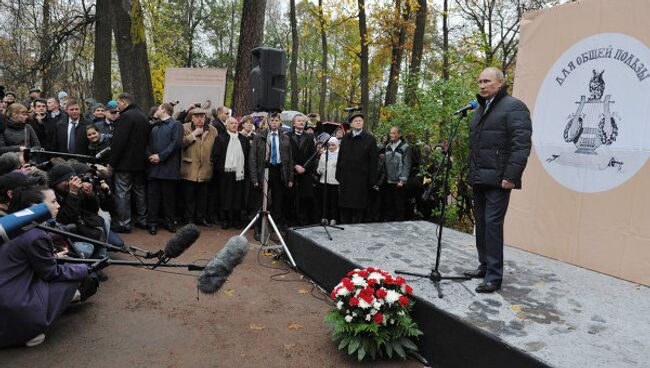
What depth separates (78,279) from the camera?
3920 millimetres

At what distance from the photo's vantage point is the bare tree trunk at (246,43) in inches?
388

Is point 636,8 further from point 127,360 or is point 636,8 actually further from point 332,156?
point 127,360

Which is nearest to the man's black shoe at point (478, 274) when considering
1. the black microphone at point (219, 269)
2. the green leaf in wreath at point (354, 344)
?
the green leaf in wreath at point (354, 344)

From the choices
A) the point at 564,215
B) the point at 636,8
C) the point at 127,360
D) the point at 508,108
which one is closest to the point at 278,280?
the point at 127,360

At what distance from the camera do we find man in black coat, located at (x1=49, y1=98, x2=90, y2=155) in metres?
7.38

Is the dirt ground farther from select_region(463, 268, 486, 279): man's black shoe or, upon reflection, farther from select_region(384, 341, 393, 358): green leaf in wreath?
select_region(463, 268, 486, 279): man's black shoe

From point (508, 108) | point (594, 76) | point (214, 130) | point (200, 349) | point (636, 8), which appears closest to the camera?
point (200, 349)

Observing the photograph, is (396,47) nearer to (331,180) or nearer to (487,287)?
(331,180)

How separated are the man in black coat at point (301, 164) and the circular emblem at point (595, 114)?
3.79 meters

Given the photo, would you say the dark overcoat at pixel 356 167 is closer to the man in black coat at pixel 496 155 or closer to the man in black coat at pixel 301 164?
the man in black coat at pixel 301 164

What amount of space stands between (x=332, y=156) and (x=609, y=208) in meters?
4.47

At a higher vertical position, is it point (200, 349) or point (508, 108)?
point (508, 108)

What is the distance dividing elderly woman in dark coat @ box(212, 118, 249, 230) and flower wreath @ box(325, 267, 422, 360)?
Answer: 14.3 feet

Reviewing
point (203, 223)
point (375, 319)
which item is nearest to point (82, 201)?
point (203, 223)
